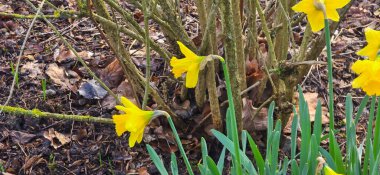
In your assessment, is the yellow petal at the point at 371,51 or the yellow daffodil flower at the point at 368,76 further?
the yellow petal at the point at 371,51

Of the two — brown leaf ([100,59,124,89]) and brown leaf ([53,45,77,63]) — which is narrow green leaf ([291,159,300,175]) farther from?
brown leaf ([53,45,77,63])

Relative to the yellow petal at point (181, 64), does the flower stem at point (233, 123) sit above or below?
below

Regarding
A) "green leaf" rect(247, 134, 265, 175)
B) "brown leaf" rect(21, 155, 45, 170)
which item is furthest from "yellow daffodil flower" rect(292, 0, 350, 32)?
"brown leaf" rect(21, 155, 45, 170)

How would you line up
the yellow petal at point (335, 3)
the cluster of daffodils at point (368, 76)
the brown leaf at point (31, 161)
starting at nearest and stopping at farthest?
the cluster of daffodils at point (368, 76) → the yellow petal at point (335, 3) → the brown leaf at point (31, 161)

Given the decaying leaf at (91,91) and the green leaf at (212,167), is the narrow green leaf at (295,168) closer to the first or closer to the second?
the green leaf at (212,167)

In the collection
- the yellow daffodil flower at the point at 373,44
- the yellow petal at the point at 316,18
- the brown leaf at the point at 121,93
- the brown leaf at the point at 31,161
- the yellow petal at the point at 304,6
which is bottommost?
the brown leaf at the point at 31,161

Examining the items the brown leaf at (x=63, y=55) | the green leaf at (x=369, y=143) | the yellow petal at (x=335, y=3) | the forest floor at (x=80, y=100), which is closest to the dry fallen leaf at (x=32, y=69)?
the forest floor at (x=80, y=100)
